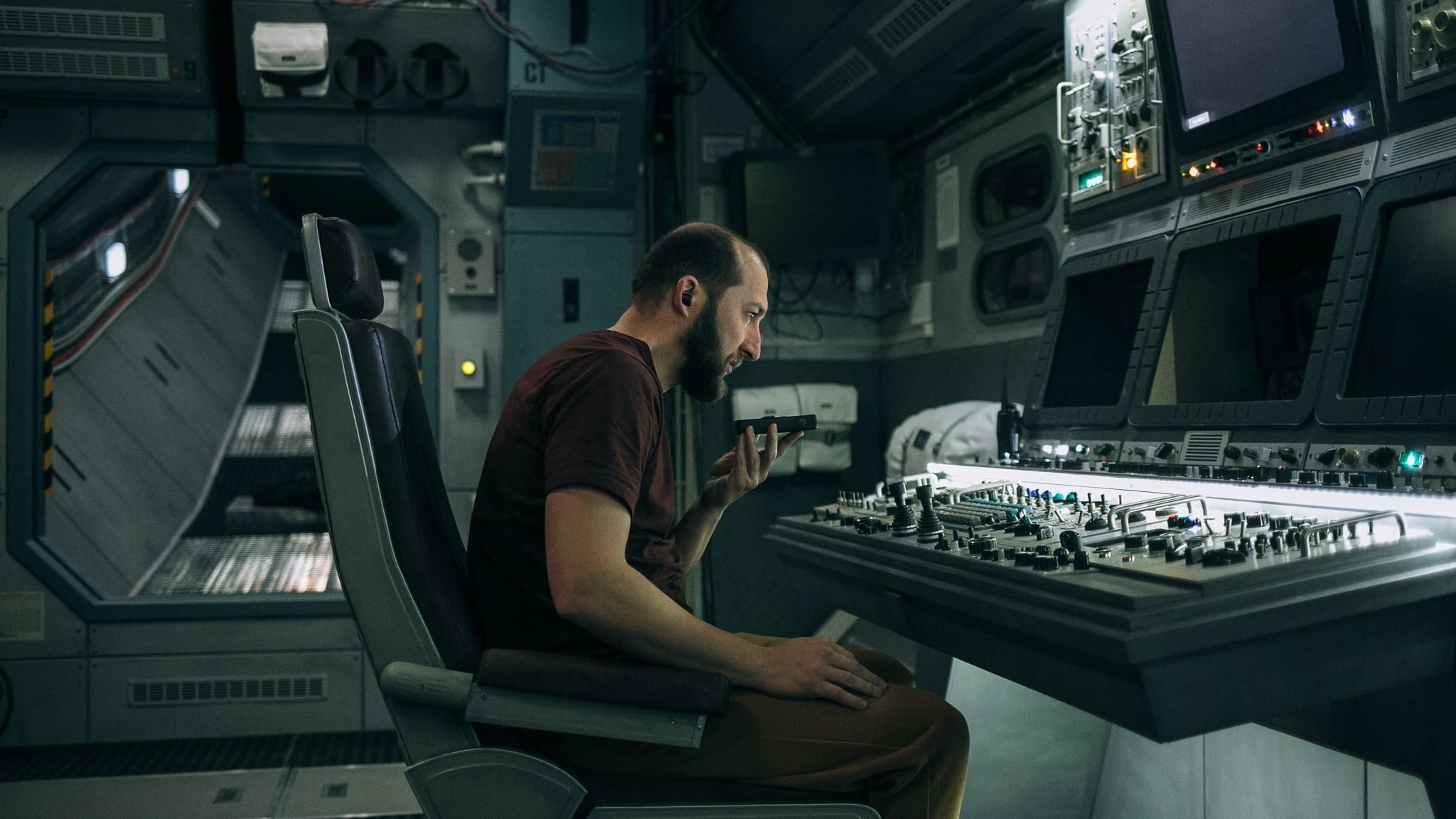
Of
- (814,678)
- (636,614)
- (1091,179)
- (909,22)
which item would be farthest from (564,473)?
(909,22)

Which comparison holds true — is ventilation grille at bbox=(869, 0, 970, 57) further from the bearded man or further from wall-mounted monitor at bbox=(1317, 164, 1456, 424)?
the bearded man

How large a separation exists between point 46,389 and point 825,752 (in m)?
3.49

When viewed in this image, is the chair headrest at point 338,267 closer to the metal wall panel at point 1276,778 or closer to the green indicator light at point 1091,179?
the metal wall panel at point 1276,778

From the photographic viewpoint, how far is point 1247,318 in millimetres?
2010

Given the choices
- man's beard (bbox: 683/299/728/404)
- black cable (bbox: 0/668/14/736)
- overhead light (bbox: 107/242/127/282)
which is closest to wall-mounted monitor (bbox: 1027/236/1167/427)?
man's beard (bbox: 683/299/728/404)

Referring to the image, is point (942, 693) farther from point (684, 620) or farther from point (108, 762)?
point (108, 762)

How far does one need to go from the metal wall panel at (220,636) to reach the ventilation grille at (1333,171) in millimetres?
3142

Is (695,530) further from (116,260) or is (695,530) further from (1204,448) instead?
(116,260)

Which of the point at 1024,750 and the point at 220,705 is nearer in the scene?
the point at 1024,750

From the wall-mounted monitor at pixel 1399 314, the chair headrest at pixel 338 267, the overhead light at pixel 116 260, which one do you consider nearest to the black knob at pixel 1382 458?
the wall-mounted monitor at pixel 1399 314

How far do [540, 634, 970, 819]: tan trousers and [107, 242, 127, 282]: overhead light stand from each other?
4485 mm

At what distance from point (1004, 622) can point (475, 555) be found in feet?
2.57

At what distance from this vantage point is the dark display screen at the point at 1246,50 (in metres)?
1.76

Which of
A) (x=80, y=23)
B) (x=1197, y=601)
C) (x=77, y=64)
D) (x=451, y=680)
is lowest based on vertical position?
(x=451, y=680)
